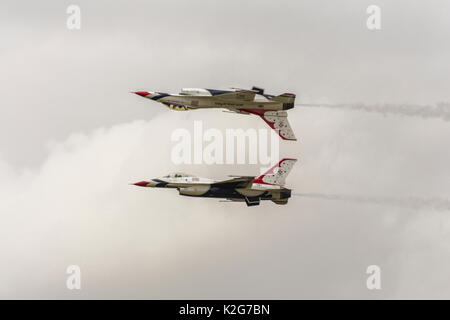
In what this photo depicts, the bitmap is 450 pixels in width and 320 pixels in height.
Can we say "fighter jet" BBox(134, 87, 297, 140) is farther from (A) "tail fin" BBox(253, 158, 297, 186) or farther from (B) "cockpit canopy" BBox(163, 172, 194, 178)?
(B) "cockpit canopy" BBox(163, 172, 194, 178)

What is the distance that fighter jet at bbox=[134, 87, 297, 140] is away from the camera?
9475 cm

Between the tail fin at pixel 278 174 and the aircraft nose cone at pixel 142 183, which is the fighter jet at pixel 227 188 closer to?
the aircraft nose cone at pixel 142 183

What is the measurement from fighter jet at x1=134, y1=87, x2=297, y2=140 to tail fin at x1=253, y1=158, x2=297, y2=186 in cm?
306

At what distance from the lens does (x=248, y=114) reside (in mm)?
97062

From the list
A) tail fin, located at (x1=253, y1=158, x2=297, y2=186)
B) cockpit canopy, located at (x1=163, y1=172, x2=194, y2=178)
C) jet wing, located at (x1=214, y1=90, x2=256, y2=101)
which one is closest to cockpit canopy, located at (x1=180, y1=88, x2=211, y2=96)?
jet wing, located at (x1=214, y1=90, x2=256, y2=101)

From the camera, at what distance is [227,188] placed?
304 ft

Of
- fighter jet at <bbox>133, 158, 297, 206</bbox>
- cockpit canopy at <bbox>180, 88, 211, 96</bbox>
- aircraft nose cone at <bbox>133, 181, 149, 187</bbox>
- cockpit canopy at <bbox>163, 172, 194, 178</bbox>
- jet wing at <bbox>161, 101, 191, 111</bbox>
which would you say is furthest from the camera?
jet wing at <bbox>161, 101, 191, 111</bbox>

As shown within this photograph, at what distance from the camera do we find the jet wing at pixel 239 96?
94375mm

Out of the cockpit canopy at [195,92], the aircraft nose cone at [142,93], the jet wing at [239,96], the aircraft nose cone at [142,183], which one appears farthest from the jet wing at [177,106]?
the aircraft nose cone at [142,183]
